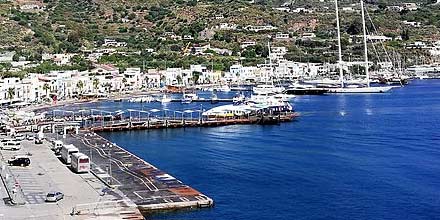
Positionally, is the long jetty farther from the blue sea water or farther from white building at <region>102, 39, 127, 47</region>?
white building at <region>102, 39, 127, 47</region>

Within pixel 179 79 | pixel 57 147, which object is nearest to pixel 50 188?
pixel 57 147

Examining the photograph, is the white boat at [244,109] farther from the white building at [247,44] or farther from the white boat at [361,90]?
the white building at [247,44]

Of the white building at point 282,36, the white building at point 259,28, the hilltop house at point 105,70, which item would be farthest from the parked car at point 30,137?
the white building at point 259,28

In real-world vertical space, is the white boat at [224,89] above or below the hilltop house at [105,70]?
below

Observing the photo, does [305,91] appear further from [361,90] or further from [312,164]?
[312,164]

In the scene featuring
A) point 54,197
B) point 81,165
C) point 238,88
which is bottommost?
point 54,197
